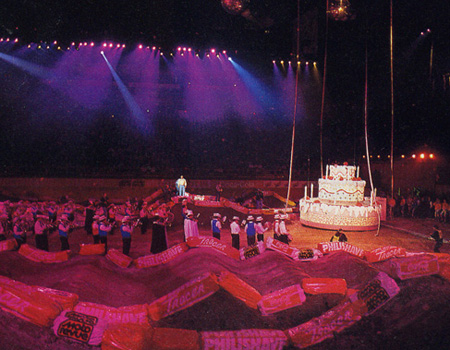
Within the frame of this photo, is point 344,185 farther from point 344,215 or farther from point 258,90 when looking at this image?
point 258,90

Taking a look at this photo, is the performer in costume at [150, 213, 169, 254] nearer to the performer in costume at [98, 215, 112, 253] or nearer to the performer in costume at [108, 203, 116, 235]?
the performer in costume at [98, 215, 112, 253]

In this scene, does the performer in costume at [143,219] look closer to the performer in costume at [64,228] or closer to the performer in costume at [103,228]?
the performer in costume at [103,228]

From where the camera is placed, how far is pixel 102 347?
557 cm

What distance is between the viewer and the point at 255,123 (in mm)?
31734

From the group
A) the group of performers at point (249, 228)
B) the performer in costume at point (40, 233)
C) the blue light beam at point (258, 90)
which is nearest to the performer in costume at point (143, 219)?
the group of performers at point (249, 228)

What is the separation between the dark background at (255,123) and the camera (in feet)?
58.9

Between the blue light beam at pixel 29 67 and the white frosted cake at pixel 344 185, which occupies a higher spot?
the blue light beam at pixel 29 67

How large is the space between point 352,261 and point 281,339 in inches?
155

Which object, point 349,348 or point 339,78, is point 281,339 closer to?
point 349,348

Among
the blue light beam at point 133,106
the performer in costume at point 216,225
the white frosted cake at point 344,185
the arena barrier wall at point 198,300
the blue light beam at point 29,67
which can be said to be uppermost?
the blue light beam at point 29,67

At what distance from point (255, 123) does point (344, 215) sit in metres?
17.8

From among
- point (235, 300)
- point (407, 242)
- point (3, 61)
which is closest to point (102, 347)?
point (235, 300)

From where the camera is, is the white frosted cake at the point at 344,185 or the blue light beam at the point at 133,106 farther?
the blue light beam at the point at 133,106

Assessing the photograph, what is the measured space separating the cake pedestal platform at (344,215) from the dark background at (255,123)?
756 centimetres
